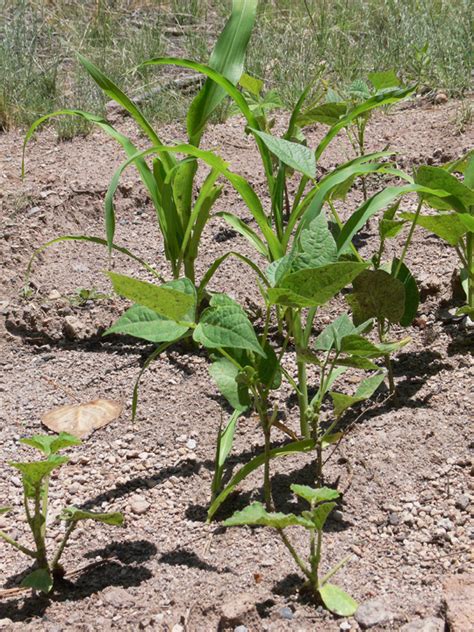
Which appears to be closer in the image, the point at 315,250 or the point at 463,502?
the point at 315,250

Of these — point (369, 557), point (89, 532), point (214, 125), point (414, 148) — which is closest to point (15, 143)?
point (214, 125)

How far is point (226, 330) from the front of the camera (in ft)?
4.88

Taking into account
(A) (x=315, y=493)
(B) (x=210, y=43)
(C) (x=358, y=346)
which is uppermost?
(B) (x=210, y=43)

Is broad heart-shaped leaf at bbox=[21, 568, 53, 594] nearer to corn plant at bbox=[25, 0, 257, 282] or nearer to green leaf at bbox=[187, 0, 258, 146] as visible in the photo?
corn plant at bbox=[25, 0, 257, 282]

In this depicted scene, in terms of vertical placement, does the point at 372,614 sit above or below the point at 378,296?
below

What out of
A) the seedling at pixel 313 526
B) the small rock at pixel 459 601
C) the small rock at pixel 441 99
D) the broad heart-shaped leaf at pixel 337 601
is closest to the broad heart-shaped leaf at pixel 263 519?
the seedling at pixel 313 526

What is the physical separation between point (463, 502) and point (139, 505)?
2.13ft

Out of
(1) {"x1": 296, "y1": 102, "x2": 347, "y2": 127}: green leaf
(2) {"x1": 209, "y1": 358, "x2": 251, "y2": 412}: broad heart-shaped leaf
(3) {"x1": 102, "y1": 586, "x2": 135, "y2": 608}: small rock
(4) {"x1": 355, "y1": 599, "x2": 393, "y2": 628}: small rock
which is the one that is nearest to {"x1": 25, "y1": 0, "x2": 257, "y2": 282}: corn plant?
(1) {"x1": 296, "y1": 102, "x2": 347, "y2": 127}: green leaf

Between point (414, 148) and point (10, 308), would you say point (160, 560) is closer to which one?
point (10, 308)

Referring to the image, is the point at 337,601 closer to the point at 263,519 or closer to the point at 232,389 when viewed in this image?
the point at 263,519

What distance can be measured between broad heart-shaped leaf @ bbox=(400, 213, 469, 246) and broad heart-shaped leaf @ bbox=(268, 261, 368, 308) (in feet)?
2.04

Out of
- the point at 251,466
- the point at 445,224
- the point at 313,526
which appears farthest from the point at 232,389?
the point at 445,224

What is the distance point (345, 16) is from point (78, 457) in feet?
12.1

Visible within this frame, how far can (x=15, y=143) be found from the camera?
12.5 feet
